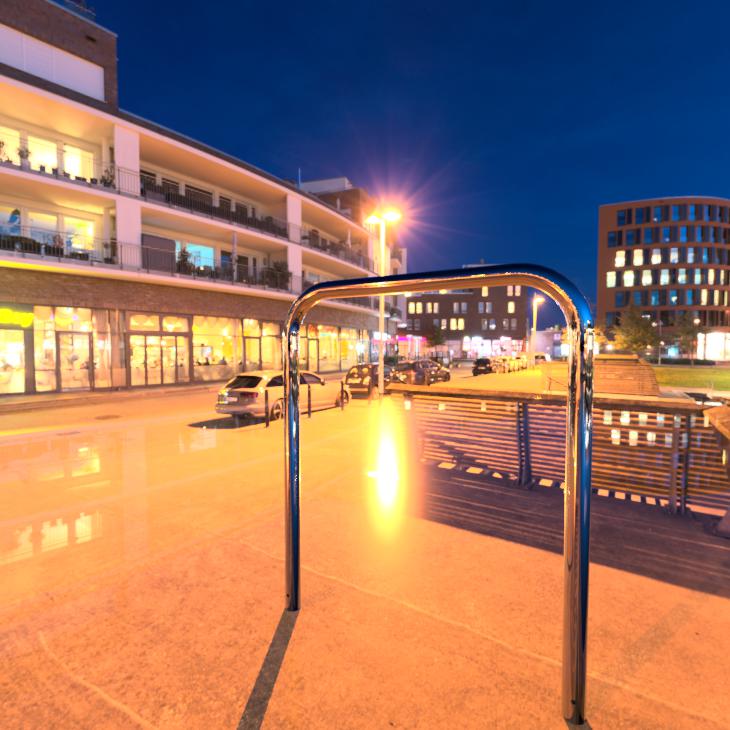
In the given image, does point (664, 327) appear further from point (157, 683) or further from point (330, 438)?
point (157, 683)

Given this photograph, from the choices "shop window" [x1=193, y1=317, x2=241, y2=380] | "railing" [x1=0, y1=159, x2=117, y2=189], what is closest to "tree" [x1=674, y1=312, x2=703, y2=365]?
"shop window" [x1=193, y1=317, x2=241, y2=380]

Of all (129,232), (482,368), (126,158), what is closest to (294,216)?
(126,158)

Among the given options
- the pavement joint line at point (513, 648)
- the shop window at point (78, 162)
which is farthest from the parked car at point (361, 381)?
the shop window at point (78, 162)

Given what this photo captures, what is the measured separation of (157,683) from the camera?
279 cm

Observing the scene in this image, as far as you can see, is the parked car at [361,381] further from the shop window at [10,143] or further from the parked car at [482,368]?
the parked car at [482,368]

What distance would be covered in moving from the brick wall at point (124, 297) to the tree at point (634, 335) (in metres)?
40.5

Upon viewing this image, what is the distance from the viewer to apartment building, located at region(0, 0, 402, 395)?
64.5 ft

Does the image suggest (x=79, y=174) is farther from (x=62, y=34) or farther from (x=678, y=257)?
(x=678, y=257)

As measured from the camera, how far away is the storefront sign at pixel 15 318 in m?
19.2

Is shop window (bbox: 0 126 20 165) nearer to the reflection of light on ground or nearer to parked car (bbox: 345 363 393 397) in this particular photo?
parked car (bbox: 345 363 393 397)

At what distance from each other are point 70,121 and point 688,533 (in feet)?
86.2

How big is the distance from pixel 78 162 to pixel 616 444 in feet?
85.0

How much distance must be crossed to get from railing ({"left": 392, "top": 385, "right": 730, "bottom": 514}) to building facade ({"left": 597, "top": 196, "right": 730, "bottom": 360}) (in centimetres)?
8147

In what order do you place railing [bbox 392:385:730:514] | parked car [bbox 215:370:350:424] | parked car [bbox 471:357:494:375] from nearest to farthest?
railing [bbox 392:385:730:514] < parked car [bbox 215:370:350:424] < parked car [bbox 471:357:494:375]
